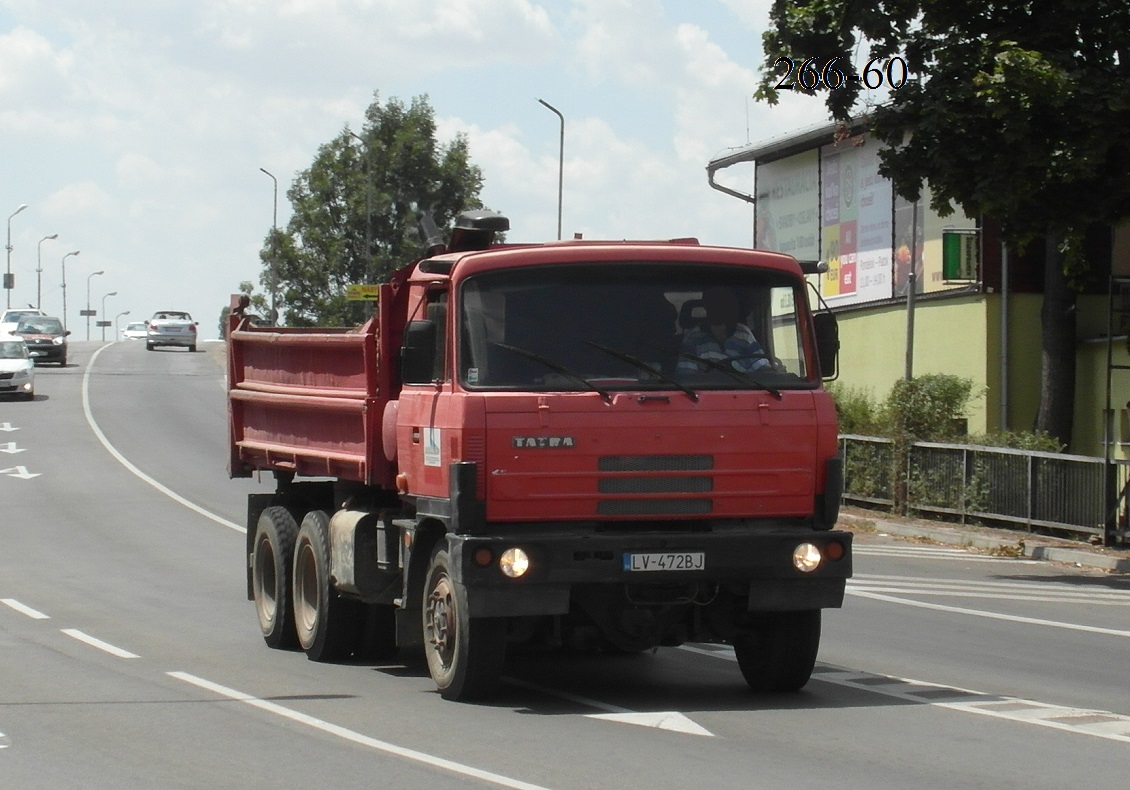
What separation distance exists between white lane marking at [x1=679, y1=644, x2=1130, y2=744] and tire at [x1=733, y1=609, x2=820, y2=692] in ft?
1.82

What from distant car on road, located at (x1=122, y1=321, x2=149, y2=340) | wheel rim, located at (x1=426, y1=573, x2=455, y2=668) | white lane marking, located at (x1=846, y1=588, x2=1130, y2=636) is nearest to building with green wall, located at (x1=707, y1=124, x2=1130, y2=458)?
white lane marking, located at (x1=846, y1=588, x2=1130, y2=636)

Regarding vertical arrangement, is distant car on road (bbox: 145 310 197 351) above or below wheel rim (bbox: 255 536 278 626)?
above

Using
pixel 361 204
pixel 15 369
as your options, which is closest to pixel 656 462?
pixel 15 369

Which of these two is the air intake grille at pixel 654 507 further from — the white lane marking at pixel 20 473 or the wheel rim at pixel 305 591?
the white lane marking at pixel 20 473

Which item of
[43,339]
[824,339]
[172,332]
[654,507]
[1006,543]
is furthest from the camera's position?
[172,332]

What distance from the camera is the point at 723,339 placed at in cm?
1024

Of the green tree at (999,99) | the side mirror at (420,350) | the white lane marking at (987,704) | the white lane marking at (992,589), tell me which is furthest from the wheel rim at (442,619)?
the green tree at (999,99)

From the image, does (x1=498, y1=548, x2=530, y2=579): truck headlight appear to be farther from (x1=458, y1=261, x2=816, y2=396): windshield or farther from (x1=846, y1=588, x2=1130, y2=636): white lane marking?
(x1=846, y1=588, x2=1130, y2=636): white lane marking

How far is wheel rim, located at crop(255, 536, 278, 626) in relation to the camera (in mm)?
13734

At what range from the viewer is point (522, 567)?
9.75m

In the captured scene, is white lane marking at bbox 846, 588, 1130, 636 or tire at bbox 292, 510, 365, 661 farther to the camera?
white lane marking at bbox 846, 588, 1130, 636

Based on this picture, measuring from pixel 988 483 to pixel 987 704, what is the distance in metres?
16.1

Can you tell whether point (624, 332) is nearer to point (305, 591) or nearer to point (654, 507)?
point (654, 507)

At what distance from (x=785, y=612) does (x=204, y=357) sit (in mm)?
71656
